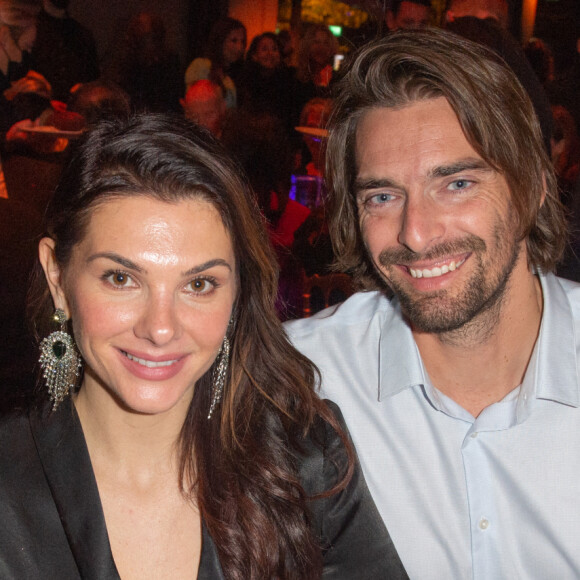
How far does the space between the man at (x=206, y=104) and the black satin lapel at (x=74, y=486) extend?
279cm

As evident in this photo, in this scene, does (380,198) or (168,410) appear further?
(380,198)

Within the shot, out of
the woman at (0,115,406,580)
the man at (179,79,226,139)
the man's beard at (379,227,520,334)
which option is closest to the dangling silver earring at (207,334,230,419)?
the woman at (0,115,406,580)

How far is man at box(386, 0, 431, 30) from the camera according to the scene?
3.84 meters

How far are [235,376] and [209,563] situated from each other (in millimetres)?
442

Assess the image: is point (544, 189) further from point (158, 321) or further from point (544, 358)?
point (158, 321)

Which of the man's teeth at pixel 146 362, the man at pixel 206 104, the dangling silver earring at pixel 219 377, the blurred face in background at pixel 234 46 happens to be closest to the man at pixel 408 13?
the blurred face in background at pixel 234 46

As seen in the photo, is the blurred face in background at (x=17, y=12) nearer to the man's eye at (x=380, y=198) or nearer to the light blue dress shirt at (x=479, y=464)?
the man's eye at (x=380, y=198)

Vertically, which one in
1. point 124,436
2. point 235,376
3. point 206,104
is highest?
point 206,104

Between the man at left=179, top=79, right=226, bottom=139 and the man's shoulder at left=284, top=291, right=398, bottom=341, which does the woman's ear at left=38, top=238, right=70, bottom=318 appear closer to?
the man's shoulder at left=284, top=291, right=398, bottom=341

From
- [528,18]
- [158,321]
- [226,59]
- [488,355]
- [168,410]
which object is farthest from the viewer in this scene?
[226,59]

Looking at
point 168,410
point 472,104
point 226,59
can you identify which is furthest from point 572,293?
point 226,59

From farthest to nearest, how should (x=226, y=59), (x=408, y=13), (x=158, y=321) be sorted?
(x=226, y=59)
(x=408, y=13)
(x=158, y=321)

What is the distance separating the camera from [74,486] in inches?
62.7

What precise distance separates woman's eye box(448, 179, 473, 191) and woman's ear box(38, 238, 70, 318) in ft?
3.22
